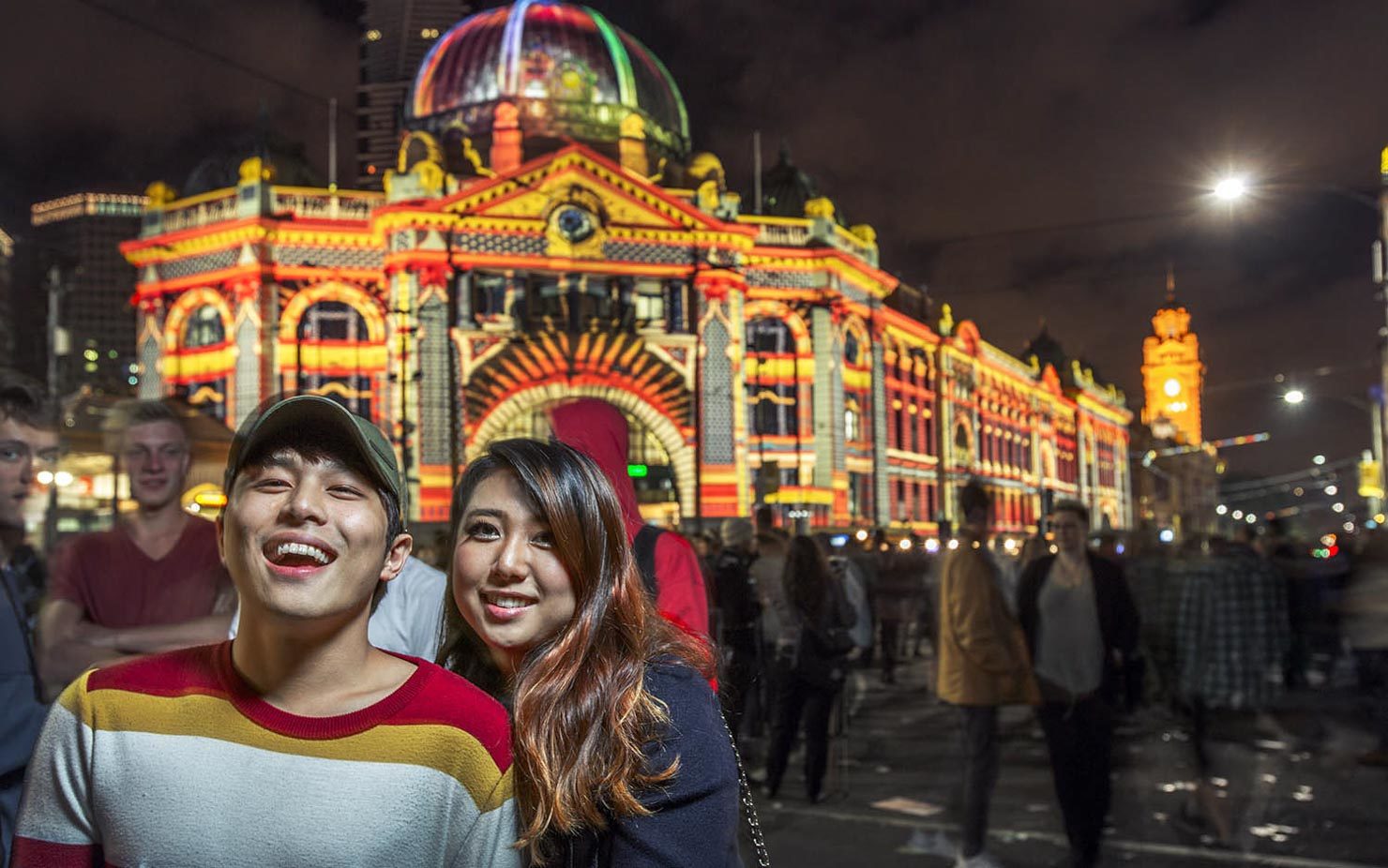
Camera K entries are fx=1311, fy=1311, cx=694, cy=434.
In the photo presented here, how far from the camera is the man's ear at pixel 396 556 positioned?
241 cm

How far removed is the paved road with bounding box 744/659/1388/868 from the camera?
7.73 m

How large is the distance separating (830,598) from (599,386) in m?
33.9

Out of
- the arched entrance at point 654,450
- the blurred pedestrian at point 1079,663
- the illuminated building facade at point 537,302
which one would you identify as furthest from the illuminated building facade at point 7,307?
the blurred pedestrian at point 1079,663

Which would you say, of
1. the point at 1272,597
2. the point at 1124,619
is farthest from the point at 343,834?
the point at 1272,597

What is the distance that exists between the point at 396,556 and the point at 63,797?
0.68m

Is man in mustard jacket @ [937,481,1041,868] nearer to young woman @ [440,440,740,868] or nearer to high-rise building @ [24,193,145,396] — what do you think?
young woman @ [440,440,740,868]

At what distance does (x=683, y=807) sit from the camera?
95.6 inches

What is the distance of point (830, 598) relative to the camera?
32.8 ft

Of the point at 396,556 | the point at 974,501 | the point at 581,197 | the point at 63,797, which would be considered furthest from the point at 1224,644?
the point at 581,197

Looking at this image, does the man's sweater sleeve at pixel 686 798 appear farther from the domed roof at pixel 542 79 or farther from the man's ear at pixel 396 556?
the domed roof at pixel 542 79

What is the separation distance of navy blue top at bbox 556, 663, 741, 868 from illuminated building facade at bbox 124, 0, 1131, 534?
35626mm

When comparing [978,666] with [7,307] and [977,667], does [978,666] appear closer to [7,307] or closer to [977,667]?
[977,667]

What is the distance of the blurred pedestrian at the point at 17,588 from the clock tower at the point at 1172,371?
5407 inches

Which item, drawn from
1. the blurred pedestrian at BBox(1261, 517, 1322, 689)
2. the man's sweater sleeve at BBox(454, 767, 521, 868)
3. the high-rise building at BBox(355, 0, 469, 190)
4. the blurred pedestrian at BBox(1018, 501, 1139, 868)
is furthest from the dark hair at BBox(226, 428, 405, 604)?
the high-rise building at BBox(355, 0, 469, 190)
